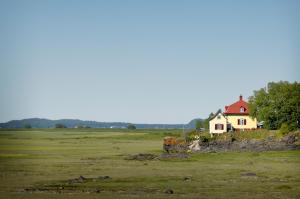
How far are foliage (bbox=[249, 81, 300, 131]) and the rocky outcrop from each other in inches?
178

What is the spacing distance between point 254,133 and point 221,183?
43.1 m

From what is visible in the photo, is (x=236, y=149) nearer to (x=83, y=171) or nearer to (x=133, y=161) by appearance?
(x=133, y=161)

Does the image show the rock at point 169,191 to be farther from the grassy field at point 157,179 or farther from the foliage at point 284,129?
the foliage at point 284,129

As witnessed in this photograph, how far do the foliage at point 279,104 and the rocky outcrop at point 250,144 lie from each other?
14.9ft

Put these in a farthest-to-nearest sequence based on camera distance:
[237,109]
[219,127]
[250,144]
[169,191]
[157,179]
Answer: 1. [237,109]
2. [219,127]
3. [250,144]
4. [157,179]
5. [169,191]

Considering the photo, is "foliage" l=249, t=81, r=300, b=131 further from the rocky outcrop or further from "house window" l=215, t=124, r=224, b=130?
"house window" l=215, t=124, r=224, b=130

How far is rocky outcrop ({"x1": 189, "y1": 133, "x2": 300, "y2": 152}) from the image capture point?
253 ft

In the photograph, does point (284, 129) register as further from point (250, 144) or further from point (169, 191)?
point (169, 191)

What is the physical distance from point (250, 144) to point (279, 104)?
9019mm

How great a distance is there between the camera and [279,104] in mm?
85438

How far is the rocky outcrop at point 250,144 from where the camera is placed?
253 feet

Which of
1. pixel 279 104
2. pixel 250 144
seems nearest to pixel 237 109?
pixel 279 104

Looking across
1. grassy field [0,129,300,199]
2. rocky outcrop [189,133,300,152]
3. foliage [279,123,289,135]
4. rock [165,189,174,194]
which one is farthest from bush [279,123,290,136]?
rock [165,189,174,194]

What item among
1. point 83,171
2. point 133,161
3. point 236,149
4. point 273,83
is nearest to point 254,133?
point 236,149
